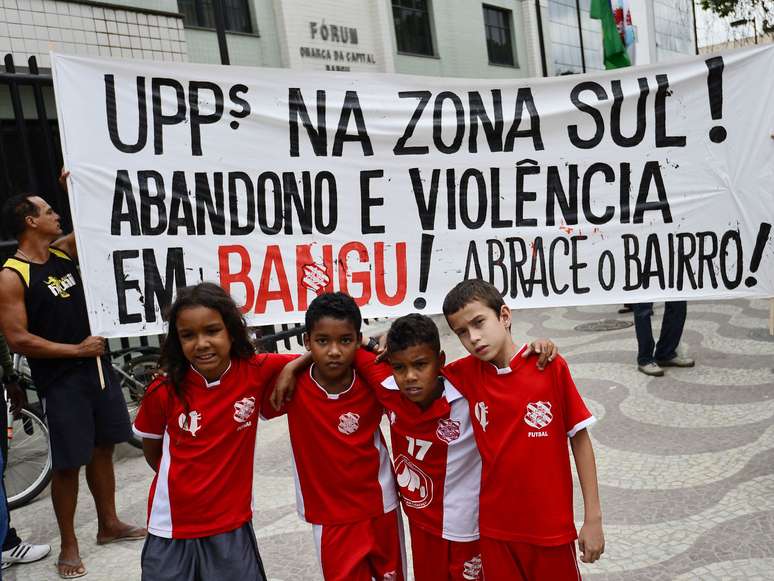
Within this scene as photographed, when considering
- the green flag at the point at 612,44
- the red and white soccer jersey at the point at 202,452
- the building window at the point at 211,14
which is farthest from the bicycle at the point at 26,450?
the building window at the point at 211,14

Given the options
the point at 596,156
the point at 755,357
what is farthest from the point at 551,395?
the point at 755,357

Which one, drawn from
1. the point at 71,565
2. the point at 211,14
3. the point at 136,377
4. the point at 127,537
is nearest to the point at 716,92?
the point at 127,537

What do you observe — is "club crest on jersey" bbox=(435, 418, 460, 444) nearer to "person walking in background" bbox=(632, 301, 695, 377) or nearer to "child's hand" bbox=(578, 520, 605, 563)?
"child's hand" bbox=(578, 520, 605, 563)

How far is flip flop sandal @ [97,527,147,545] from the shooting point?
3770 millimetres

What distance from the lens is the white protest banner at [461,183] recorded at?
3.19 meters

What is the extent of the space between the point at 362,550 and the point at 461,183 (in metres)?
1.77

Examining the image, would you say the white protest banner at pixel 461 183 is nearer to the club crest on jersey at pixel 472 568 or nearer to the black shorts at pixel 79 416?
the black shorts at pixel 79 416

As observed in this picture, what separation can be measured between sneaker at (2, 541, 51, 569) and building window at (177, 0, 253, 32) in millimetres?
10776

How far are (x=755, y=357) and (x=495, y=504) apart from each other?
470 cm

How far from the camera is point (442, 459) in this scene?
90.2 inches

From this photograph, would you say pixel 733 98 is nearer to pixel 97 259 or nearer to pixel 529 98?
pixel 529 98

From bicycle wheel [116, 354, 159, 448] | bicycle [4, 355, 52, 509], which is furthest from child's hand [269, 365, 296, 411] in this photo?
bicycle wheel [116, 354, 159, 448]

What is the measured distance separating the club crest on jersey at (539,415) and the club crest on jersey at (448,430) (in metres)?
0.25

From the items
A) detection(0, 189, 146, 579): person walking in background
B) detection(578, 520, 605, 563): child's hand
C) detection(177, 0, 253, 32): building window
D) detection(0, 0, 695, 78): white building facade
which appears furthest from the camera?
detection(177, 0, 253, 32): building window
